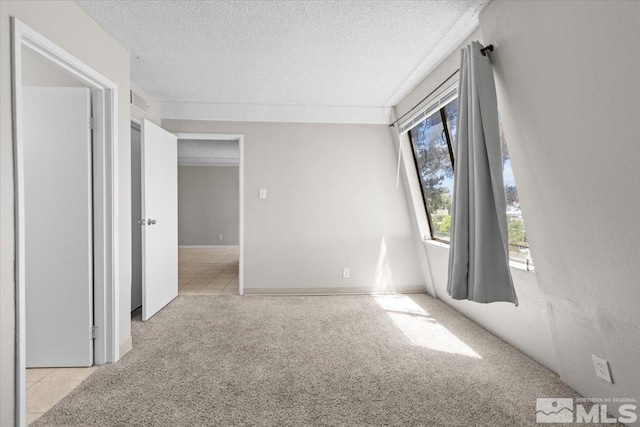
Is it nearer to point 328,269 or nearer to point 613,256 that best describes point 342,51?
point 613,256

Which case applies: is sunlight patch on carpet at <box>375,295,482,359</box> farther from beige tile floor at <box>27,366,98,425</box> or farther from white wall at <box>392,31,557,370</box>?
beige tile floor at <box>27,366,98,425</box>

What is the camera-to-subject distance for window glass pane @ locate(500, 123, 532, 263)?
2361mm

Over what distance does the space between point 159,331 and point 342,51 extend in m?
2.77

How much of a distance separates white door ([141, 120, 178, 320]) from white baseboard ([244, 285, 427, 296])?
3.12ft

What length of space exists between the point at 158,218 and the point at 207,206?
5.92 metres

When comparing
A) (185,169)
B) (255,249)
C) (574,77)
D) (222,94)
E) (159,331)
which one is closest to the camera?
(574,77)

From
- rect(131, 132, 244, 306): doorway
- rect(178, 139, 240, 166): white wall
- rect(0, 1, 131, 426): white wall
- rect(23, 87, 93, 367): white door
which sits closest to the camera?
rect(0, 1, 131, 426): white wall

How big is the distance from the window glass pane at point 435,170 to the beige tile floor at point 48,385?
331cm

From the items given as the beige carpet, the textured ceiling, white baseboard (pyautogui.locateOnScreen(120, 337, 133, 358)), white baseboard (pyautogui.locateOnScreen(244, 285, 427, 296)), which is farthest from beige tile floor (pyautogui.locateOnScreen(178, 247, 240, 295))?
the textured ceiling

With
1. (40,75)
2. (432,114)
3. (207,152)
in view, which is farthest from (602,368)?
(207,152)

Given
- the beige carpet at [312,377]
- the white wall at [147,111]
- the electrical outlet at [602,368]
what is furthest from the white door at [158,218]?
the electrical outlet at [602,368]

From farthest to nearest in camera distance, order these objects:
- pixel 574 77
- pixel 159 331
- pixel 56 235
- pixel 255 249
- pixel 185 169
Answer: pixel 185 169 < pixel 255 249 < pixel 159 331 < pixel 56 235 < pixel 574 77

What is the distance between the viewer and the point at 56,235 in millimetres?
2168

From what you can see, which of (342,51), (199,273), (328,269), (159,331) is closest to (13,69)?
(342,51)
